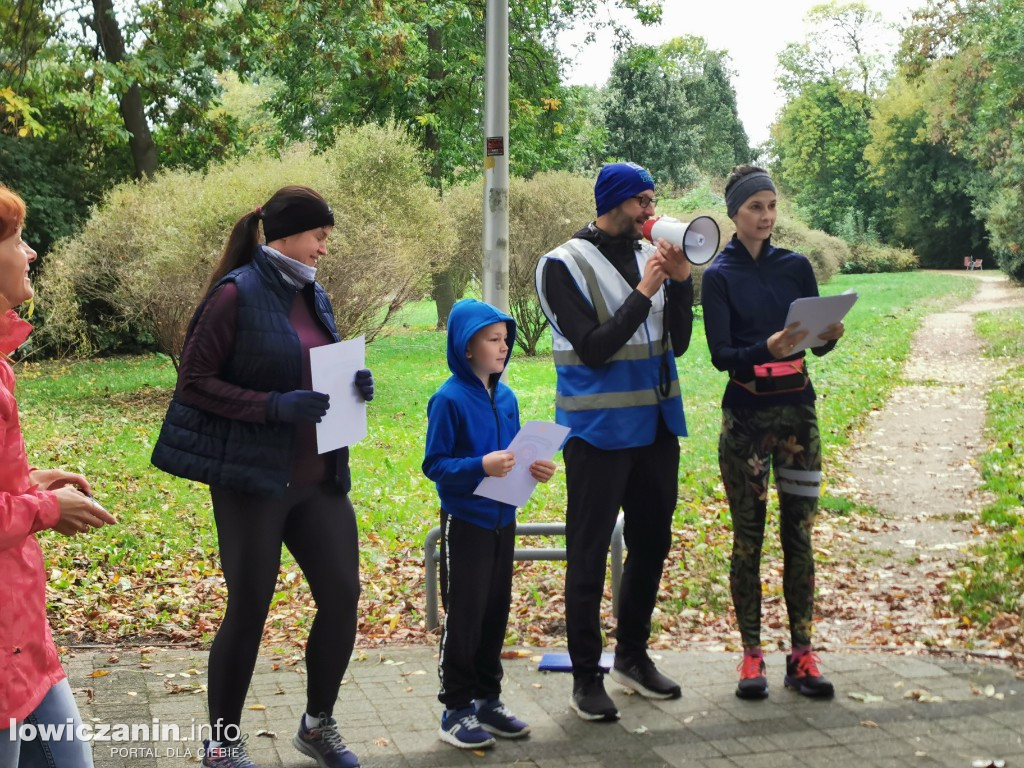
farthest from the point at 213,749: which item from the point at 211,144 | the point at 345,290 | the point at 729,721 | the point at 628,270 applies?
the point at 211,144

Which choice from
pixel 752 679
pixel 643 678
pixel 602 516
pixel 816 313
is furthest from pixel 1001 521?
pixel 602 516

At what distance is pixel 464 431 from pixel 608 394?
2.15ft

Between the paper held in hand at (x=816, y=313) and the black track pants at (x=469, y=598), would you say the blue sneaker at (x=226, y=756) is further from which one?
the paper held in hand at (x=816, y=313)

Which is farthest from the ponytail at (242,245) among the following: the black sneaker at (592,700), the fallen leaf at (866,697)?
the fallen leaf at (866,697)

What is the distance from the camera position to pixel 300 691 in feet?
17.6

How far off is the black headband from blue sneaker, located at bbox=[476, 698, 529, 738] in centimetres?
204

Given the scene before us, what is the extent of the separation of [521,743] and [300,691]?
1.24 m

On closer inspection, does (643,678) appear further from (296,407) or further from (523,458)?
(296,407)

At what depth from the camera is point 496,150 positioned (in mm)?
7188

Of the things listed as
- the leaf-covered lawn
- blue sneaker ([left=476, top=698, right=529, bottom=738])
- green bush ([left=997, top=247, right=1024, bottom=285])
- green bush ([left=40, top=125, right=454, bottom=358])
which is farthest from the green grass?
green bush ([left=997, top=247, right=1024, bottom=285])

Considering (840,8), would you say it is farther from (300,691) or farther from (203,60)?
(300,691)

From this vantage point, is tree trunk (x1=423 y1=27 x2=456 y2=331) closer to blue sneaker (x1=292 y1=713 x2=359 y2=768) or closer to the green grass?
the green grass

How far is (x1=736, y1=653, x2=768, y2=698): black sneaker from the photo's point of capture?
5066 millimetres

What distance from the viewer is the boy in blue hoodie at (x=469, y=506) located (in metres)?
4.48
